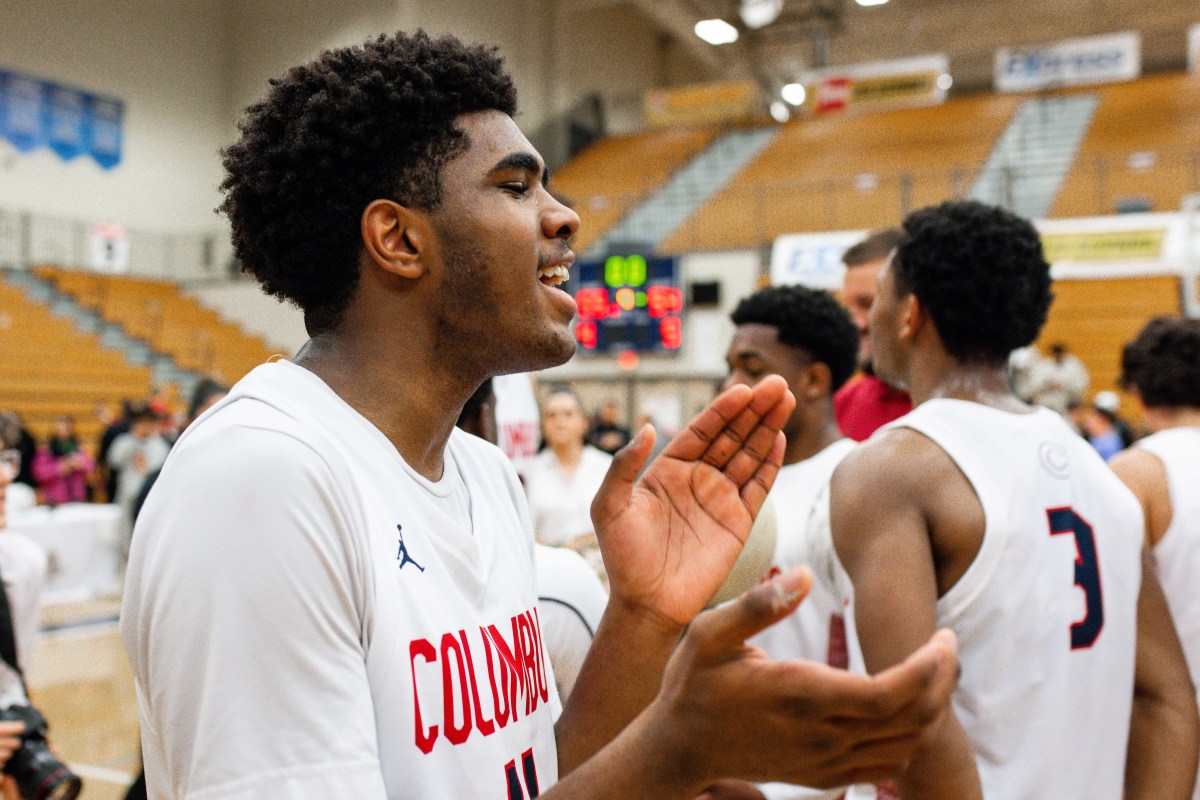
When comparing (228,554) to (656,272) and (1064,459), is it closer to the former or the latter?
(1064,459)

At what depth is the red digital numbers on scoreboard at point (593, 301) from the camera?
13445mm

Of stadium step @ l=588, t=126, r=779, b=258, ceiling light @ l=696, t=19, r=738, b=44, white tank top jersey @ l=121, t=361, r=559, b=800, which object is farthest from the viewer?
ceiling light @ l=696, t=19, r=738, b=44

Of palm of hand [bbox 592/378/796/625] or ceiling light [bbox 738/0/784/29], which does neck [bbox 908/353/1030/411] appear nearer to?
palm of hand [bbox 592/378/796/625]

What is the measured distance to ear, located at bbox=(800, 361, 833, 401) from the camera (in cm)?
301

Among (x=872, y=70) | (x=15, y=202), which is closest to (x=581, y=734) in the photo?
(x=15, y=202)

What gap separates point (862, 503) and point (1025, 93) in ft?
69.7

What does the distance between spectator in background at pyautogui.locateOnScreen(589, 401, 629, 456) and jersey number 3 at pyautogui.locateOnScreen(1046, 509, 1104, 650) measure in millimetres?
9071

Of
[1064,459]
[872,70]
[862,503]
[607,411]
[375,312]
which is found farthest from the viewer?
[872,70]

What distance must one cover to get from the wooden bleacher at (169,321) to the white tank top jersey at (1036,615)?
16749 millimetres

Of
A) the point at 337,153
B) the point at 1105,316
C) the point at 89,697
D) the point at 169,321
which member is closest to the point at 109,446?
the point at 89,697

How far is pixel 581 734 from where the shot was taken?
1.47m

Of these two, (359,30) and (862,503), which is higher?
(359,30)

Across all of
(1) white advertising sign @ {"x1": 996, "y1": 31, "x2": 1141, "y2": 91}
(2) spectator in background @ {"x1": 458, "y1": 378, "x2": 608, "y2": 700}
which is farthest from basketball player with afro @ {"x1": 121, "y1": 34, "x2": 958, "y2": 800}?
(1) white advertising sign @ {"x1": 996, "y1": 31, "x2": 1141, "y2": 91}

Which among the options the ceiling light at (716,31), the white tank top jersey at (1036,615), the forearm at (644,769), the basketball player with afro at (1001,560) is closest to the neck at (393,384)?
the forearm at (644,769)
